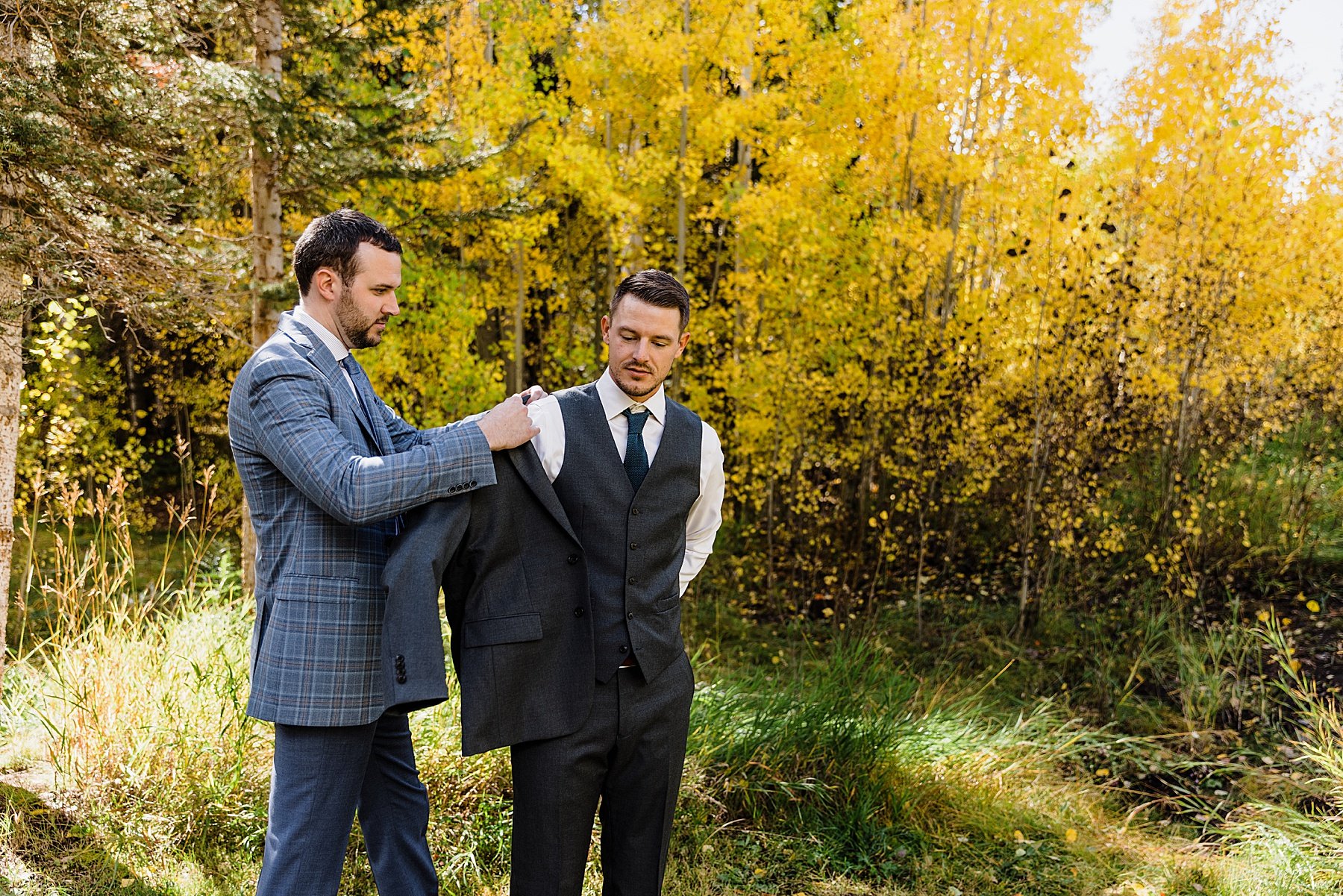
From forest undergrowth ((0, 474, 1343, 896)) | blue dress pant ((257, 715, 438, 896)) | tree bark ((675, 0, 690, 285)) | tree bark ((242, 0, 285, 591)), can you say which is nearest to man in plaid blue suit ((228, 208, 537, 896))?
blue dress pant ((257, 715, 438, 896))

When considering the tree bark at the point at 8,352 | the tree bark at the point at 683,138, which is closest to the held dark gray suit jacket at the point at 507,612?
the tree bark at the point at 8,352

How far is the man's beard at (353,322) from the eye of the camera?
1.85 metres

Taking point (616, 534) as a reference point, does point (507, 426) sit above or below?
above

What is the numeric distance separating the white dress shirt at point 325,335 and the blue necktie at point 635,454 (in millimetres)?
560

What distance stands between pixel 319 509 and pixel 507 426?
0.39 meters

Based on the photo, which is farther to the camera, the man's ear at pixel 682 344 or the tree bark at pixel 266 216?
the tree bark at pixel 266 216

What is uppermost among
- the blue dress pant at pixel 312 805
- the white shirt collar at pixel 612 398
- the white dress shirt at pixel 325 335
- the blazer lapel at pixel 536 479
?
the white dress shirt at pixel 325 335

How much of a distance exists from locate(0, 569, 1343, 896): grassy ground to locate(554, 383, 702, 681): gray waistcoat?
131 centimetres

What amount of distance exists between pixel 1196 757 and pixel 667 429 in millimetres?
4067

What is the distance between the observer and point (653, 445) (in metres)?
1.94

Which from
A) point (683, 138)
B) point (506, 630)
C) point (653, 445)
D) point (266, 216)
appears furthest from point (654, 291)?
point (683, 138)

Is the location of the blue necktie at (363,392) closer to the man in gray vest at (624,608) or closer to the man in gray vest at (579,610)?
the man in gray vest at (579,610)

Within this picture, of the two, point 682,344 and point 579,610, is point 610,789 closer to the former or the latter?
point 579,610

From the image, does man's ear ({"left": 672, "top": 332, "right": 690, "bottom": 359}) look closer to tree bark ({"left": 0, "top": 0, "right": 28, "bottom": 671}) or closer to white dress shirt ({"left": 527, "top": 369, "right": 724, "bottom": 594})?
white dress shirt ({"left": 527, "top": 369, "right": 724, "bottom": 594})
